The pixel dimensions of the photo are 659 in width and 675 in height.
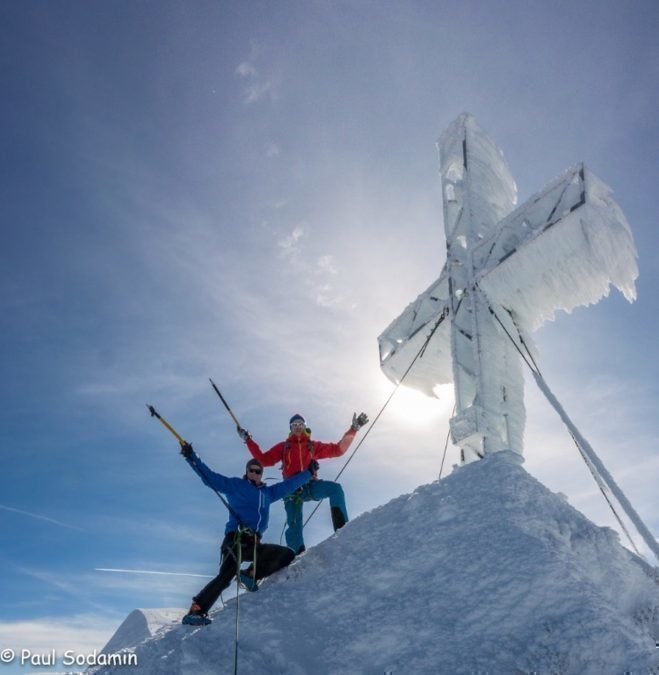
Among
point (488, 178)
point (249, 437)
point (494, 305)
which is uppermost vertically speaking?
point (488, 178)

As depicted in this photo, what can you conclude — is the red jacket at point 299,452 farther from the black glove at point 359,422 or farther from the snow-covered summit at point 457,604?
the snow-covered summit at point 457,604

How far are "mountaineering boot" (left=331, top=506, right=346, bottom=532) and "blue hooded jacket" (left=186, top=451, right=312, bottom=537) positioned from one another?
4.81ft

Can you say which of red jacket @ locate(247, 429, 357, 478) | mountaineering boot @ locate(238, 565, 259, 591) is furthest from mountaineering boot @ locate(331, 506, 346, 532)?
mountaineering boot @ locate(238, 565, 259, 591)

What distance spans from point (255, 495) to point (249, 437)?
10.9ft

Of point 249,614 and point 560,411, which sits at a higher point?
point 560,411

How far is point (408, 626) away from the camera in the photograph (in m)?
4.78

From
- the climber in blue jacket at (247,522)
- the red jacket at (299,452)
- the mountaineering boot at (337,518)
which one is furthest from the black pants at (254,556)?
the red jacket at (299,452)

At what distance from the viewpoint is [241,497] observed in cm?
686

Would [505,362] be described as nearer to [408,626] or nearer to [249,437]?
[249,437]

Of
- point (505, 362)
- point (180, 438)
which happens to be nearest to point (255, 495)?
point (180, 438)

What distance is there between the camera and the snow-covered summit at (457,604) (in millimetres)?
4180

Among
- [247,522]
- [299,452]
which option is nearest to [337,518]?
[299,452]

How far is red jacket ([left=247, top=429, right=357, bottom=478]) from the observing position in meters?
8.96

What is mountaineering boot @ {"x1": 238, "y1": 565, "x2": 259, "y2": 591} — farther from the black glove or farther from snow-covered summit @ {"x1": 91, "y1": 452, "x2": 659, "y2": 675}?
the black glove
